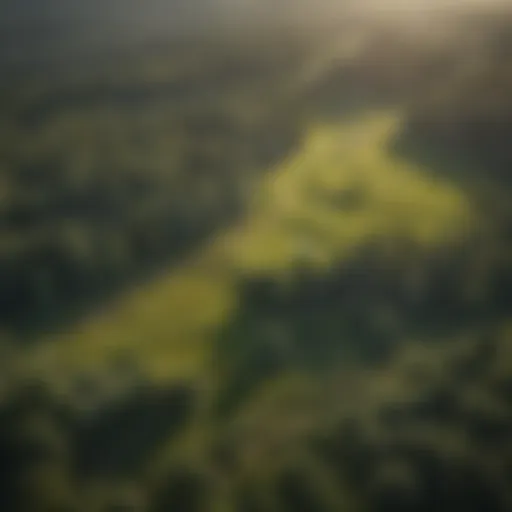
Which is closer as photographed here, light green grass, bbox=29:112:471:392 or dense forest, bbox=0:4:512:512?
dense forest, bbox=0:4:512:512

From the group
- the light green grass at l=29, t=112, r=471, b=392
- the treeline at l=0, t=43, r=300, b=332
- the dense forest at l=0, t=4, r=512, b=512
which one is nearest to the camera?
the dense forest at l=0, t=4, r=512, b=512

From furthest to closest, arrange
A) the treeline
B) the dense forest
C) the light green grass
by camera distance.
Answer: the treeline, the light green grass, the dense forest

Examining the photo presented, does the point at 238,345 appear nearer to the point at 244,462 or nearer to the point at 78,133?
the point at 244,462

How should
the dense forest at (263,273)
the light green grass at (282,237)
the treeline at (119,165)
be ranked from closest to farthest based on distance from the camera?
1. the dense forest at (263,273)
2. the light green grass at (282,237)
3. the treeline at (119,165)

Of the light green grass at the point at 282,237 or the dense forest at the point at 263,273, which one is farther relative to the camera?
the light green grass at the point at 282,237

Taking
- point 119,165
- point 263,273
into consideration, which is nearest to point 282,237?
point 263,273

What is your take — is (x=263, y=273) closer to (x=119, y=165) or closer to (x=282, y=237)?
(x=282, y=237)

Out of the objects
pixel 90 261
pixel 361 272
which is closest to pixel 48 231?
pixel 90 261

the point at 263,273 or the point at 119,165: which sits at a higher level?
the point at 119,165
